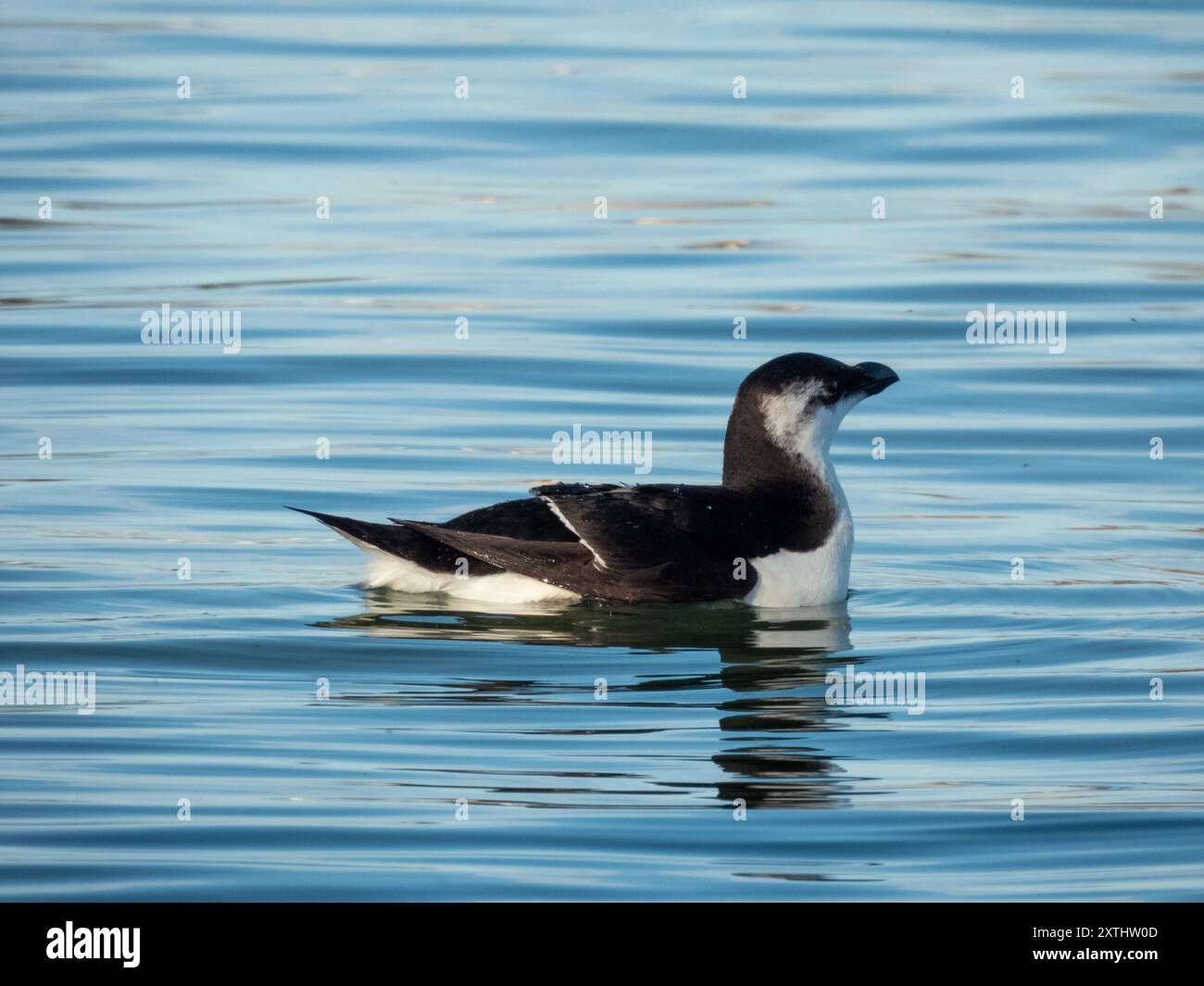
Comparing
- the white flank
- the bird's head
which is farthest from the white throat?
the white flank

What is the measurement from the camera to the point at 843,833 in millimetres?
7328

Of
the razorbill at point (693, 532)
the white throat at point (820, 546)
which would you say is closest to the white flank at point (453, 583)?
the razorbill at point (693, 532)

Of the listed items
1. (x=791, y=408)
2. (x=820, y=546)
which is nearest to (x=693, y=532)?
(x=820, y=546)

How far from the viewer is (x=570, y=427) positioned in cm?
1393

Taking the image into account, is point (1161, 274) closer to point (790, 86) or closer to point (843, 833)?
point (790, 86)

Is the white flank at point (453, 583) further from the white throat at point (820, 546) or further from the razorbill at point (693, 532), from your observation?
the white throat at point (820, 546)

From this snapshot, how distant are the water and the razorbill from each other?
202mm

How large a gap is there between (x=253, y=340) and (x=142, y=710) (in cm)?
785

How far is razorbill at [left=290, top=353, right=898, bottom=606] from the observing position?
1028cm

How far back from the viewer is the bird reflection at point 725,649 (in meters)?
8.14

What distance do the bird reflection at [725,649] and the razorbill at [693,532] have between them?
0.09m

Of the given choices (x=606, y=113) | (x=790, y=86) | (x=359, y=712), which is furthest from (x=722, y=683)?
(x=790, y=86)

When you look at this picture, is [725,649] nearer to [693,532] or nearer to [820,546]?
[693,532]
